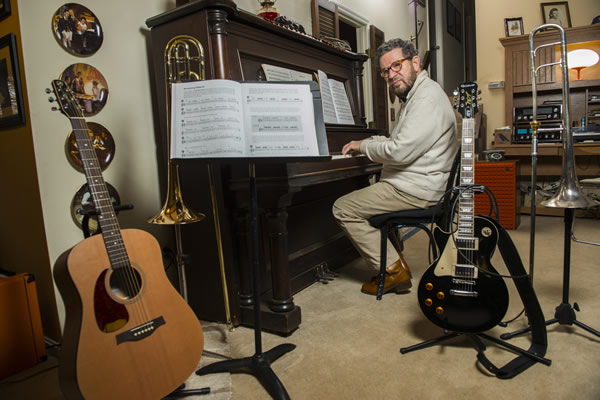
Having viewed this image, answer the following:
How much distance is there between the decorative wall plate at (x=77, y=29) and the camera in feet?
5.58

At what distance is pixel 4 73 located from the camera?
67.6 inches

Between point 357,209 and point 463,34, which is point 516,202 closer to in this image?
point 357,209

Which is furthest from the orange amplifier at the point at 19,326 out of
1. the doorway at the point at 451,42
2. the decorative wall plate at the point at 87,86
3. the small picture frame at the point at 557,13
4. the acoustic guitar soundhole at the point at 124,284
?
the small picture frame at the point at 557,13

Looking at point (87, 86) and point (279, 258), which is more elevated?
point (87, 86)

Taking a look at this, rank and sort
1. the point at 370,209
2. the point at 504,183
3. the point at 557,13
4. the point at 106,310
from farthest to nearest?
1. the point at 557,13
2. the point at 504,183
3. the point at 370,209
4. the point at 106,310

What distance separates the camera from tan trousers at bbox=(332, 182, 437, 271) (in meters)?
2.22

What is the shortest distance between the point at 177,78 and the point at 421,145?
4.11 feet

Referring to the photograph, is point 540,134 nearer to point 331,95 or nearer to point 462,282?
point 331,95

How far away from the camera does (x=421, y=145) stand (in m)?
2.12

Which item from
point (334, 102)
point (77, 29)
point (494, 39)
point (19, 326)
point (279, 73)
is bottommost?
point (19, 326)

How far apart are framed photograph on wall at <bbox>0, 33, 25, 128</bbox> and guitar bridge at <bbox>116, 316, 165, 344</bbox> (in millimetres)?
1048

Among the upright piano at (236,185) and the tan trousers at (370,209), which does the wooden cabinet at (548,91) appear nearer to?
the tan trousers at (370,209)

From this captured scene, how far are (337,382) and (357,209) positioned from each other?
3.29 feet

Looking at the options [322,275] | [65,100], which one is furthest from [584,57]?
[65,100]
